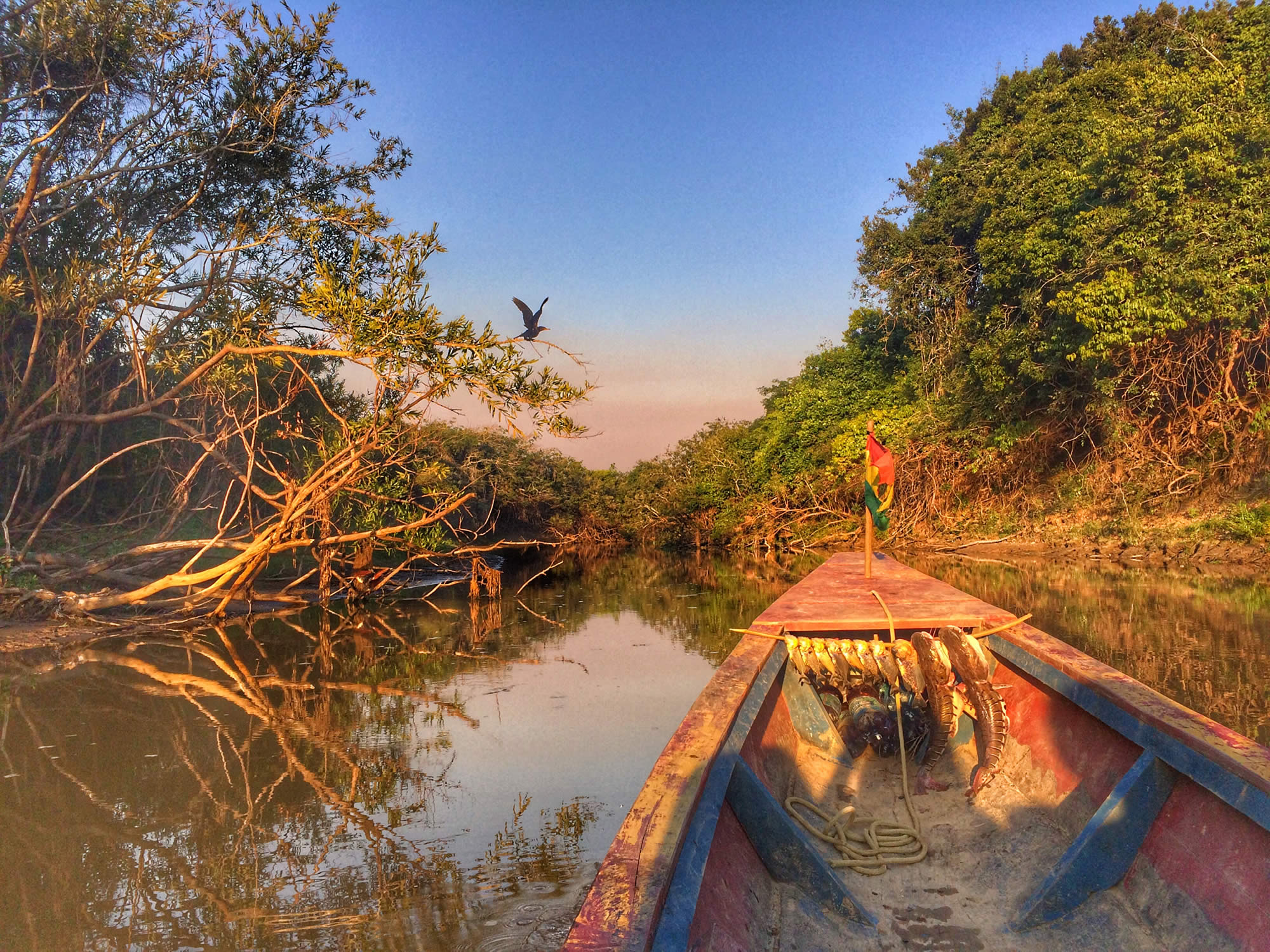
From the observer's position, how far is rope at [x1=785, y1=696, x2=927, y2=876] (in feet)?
10.4

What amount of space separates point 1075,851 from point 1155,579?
36.7 feet

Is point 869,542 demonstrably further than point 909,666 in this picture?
Yes

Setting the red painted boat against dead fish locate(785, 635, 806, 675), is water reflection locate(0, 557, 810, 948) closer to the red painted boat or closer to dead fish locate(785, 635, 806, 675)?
the red painted boat

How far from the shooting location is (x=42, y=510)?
13422 mm

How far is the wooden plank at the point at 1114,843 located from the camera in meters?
2.76

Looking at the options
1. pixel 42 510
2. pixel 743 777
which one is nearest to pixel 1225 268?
pixel 743 777

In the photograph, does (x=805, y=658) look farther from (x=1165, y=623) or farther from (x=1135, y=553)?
(x=1135, y=553)

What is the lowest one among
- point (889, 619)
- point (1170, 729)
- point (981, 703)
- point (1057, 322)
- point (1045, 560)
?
point (1045, 560)

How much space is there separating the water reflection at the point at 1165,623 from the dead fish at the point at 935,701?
7.08ft

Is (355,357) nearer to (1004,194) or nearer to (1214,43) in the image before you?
(1004,194)

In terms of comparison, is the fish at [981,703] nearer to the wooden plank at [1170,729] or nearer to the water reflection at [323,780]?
the wooden plank at [1170,729]

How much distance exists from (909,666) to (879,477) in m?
1.82

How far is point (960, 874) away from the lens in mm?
3178

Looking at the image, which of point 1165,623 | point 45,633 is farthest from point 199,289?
point 1165,623
